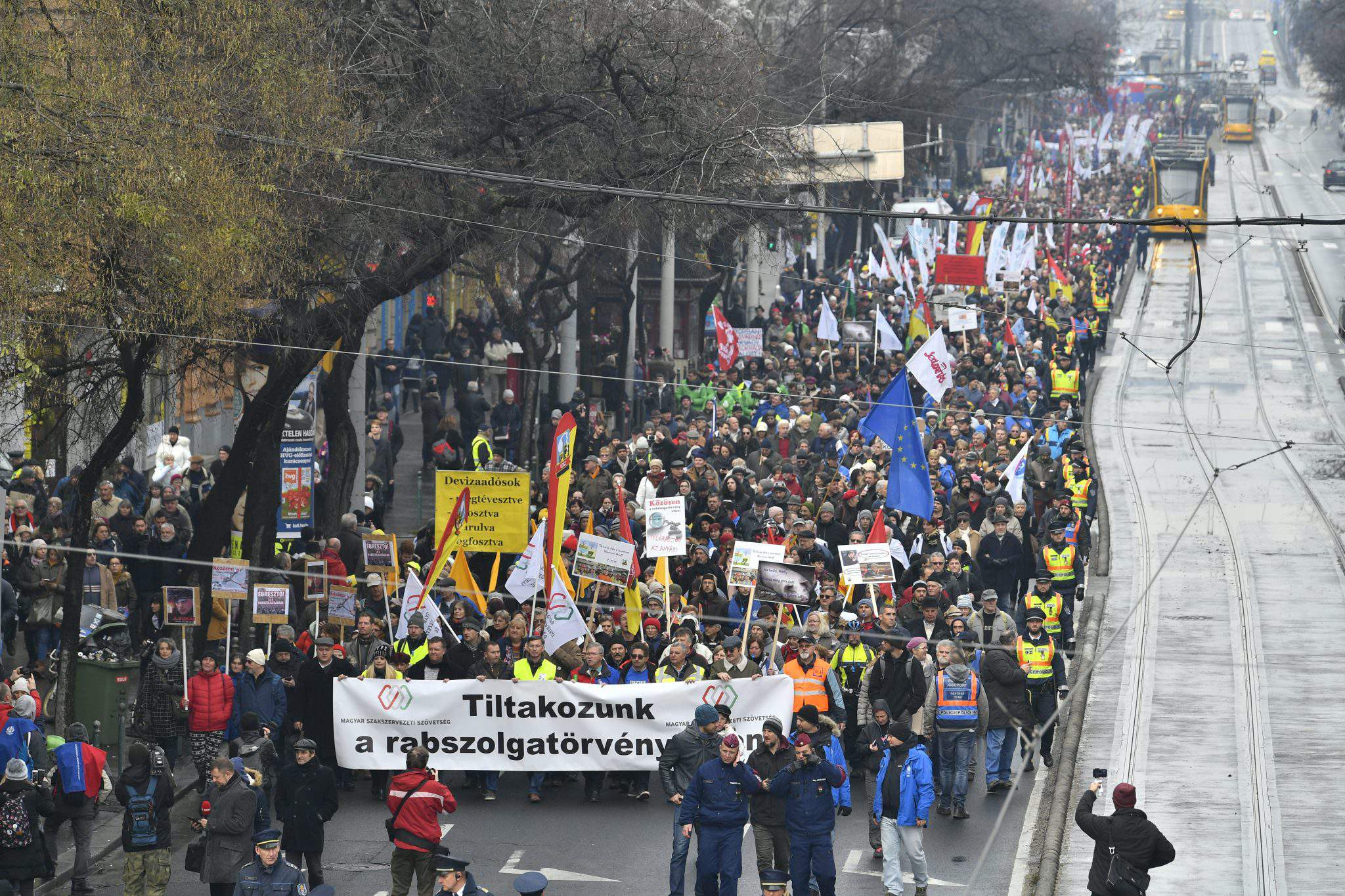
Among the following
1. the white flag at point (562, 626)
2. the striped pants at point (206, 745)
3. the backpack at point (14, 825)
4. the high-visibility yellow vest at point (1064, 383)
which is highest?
the high-visibility yellow vest at point (1064, 383)

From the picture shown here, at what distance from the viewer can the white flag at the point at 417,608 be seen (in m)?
16.6

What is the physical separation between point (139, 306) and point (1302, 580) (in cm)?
1521

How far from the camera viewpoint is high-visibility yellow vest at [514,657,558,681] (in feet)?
51.1

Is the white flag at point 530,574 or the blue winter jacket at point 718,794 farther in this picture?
the white flag at point 530,574

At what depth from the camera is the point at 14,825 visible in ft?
41.3

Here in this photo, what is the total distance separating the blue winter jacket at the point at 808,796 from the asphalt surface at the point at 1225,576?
2.29 meters

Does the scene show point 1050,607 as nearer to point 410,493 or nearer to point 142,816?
point 142,816

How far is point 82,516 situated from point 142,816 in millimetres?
4580

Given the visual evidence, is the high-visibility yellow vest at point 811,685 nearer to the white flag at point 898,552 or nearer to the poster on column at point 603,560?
the poster on column at point 603,560

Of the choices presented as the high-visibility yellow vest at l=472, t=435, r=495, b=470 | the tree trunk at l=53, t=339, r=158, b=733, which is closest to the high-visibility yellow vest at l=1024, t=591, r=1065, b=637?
the high-visibility yellow vest at l=472, t=435, r=495, b=470

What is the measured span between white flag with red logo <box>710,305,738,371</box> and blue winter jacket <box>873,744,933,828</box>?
19315 mm

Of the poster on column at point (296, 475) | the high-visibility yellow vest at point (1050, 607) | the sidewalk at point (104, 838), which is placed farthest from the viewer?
the poster on column at point (296, 475)

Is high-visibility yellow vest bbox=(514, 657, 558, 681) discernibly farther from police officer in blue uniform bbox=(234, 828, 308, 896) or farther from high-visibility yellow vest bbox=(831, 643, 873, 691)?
police officer in blue uniform bbox=(234, 828, 308, 896)

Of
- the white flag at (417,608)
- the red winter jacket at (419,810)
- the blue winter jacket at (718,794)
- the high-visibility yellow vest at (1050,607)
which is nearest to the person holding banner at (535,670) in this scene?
the white flag at (417,608)
